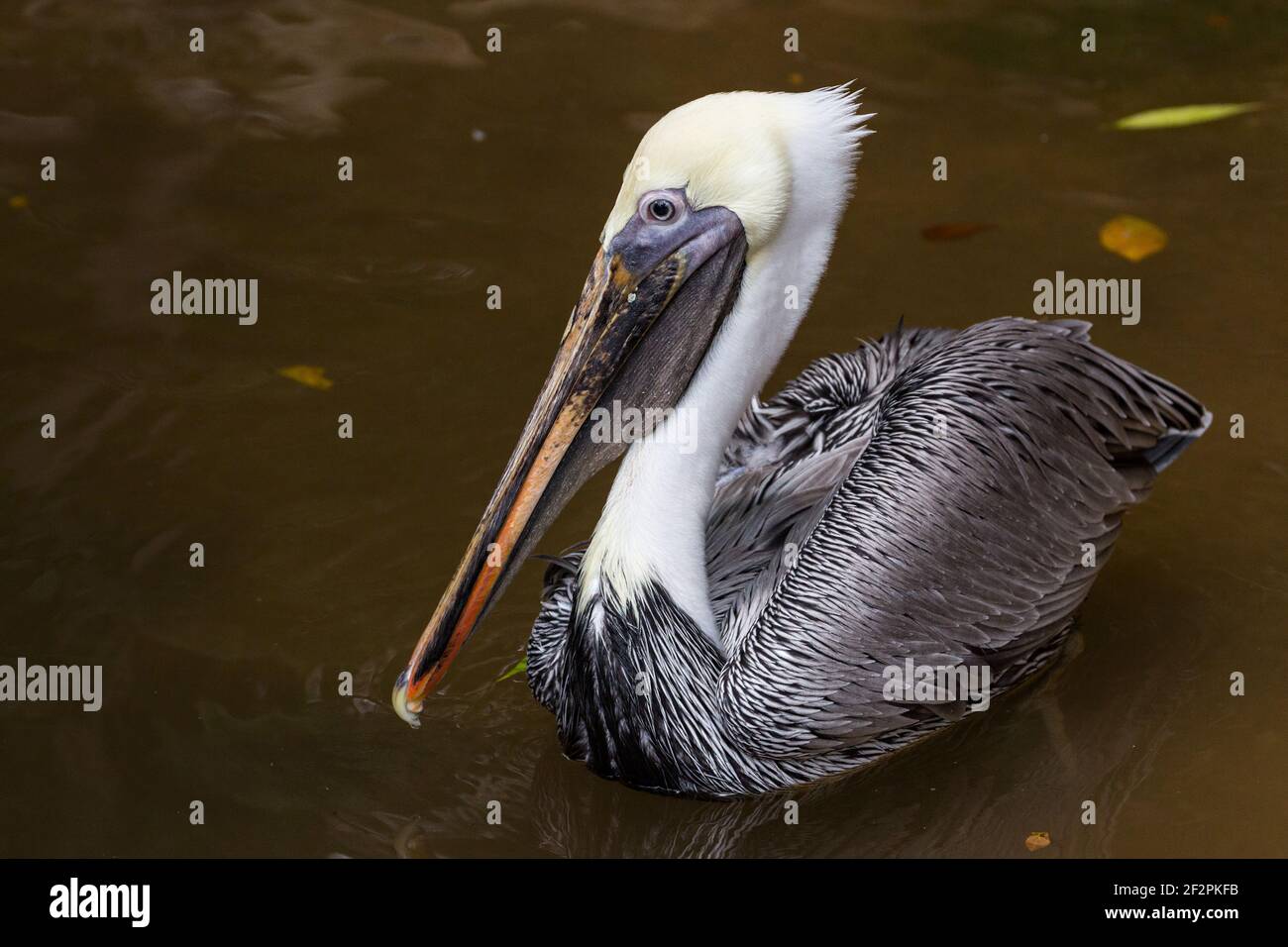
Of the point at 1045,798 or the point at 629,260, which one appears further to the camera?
the point at 1045,798

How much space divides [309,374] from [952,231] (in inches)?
101

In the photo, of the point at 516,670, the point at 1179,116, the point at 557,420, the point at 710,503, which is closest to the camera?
the point at 557,420

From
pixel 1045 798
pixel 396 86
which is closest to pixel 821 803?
pixel 1045 798

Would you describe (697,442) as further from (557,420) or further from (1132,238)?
(1132,238)

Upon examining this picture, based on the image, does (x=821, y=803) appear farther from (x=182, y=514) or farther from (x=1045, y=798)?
(x=182, y=514)

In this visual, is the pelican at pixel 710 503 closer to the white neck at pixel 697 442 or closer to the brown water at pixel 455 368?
the white neck at pixel 697 442

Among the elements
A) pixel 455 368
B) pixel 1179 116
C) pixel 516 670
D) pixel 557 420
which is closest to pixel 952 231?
pixel 1179 116

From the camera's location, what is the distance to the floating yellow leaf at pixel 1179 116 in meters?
7.05

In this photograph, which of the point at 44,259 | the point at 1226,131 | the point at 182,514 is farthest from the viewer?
the point at 1226,131

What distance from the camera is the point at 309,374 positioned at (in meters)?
5.83

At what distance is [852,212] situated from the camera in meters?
6.61

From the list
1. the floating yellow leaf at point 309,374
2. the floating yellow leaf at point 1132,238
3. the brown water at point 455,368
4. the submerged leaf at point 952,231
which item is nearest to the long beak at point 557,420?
the brown water at point 455,368

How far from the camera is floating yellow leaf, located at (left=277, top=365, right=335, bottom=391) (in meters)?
5.79

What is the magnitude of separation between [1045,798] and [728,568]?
3.45 ft
